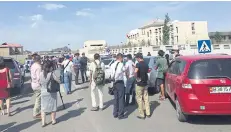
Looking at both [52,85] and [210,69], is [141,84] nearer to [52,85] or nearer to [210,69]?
[210,69]

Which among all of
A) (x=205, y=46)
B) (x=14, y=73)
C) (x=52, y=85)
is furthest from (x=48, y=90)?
(x=205, y=46)

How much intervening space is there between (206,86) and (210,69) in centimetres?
45

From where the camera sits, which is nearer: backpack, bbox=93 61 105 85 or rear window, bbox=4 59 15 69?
backpack, bbox=93 61 105 85

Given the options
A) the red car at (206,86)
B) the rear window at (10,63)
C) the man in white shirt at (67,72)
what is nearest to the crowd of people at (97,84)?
the red car at (206,86)

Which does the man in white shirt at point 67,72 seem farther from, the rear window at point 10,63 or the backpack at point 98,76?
the backpack at point 98,76

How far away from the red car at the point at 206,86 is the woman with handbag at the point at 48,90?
3165mm

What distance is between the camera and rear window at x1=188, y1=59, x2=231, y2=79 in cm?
642

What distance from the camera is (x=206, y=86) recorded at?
6324 millimetres

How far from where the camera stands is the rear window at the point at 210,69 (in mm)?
6422

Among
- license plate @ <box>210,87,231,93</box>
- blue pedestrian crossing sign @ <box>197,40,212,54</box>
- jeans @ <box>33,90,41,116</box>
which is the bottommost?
jeans @ <box>33,90,41,116</box>

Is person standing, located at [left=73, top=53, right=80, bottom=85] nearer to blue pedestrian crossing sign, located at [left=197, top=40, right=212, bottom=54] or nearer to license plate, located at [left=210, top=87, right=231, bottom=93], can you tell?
blue pedestrian crossing sign, located at [left=197, top=40, right=212, bottom=54]

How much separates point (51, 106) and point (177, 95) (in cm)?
322

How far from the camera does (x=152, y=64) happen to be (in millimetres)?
11516

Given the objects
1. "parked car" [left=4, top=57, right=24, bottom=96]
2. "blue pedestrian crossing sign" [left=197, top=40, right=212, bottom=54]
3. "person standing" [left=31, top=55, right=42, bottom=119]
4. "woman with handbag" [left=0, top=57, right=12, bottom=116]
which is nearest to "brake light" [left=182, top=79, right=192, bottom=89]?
"person standing" [left=31, top=55, right=42, bottom=119]
